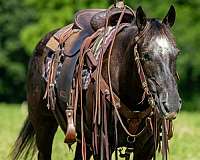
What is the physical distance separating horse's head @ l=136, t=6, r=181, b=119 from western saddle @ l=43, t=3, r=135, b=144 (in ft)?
2.92

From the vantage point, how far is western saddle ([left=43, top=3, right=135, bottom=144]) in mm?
5820

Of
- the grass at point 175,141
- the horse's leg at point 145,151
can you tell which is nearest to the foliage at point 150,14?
the grass at point 175,141

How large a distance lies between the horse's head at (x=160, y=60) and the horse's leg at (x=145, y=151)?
3.06 ft

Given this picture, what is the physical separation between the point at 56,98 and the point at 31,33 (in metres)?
31.9

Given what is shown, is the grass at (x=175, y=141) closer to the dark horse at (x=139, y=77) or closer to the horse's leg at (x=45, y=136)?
the horse's leg at (x=45, y=136)

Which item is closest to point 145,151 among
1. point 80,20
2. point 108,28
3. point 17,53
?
point 108,28

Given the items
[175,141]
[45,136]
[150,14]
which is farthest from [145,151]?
[150,14]

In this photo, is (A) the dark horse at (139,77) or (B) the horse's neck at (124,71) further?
(B) the horse's neck at (124,71)

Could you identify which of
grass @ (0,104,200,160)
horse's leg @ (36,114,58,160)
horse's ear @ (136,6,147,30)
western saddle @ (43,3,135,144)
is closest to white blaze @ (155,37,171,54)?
horse's ear @ (136,6,147,30)

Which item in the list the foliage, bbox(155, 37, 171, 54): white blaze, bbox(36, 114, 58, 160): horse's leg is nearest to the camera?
bbox(155, 37, 171, 54): white blaze

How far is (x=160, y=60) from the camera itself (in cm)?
473

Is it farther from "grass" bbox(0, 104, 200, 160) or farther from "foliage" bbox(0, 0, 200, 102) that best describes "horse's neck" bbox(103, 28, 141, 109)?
"foliage" bbox(0, 0, 200, 102)

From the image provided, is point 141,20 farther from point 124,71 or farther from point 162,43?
point 124,71

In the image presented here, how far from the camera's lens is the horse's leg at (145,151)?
561cm
